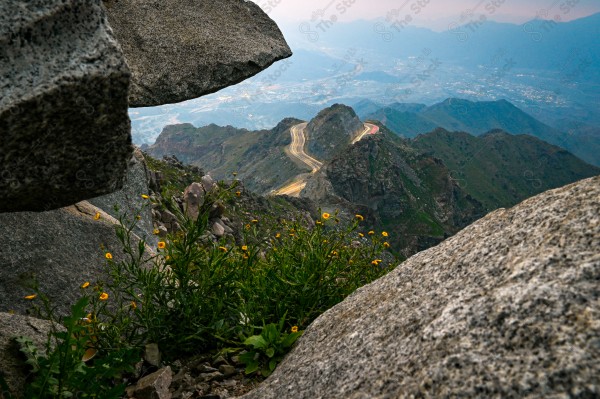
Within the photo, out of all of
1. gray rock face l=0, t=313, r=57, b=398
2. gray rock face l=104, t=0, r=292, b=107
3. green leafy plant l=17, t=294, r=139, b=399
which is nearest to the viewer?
green leafy plant l=17, t=294, r=139, b=399

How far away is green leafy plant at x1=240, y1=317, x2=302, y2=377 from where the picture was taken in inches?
240

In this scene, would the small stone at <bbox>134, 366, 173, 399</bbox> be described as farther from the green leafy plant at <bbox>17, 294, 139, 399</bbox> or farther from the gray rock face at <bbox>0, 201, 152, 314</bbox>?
the gray rock face at <bbox>0, 201, 152, 314</bbox>

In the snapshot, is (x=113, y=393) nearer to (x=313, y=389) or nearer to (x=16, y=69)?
(x=313, y=389)

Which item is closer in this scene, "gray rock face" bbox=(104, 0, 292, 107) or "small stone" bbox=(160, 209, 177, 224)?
"gray rock face" bbox=(104, 0, 292, 107)

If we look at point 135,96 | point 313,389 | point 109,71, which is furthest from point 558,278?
point 135,96

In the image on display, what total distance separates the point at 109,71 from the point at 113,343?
3772mm

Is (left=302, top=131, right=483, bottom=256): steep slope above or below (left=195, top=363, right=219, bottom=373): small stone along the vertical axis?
below

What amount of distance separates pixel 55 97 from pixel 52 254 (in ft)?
17.8

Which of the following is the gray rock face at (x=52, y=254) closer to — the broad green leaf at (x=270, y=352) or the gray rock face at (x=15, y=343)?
the gray rock face at (x=15, y=343)

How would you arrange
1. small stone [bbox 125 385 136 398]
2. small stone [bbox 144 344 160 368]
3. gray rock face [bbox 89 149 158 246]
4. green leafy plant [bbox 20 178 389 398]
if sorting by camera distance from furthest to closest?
gray rock face [bbox 89 149 158 246], small stone [bbox 144 344 160 368], green leafy plant [bbox 20 178 389 398], small stone [bbox 125 385 136 398]

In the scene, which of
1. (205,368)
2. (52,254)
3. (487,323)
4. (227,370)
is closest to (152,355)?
(205,368)

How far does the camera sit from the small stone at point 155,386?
219 inches

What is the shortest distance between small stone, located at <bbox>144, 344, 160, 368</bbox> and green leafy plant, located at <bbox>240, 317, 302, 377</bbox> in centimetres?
121

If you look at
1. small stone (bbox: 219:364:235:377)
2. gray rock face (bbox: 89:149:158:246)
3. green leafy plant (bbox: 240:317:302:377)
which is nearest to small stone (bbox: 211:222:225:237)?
gray rock face (bbox: 89:149:158:246)
